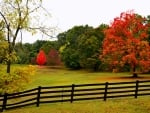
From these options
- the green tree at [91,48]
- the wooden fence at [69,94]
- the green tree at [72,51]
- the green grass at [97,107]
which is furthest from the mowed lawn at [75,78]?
the green tree at [72,51]

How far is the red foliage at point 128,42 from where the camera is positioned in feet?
200

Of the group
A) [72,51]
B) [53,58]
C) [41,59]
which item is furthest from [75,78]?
[41,59]

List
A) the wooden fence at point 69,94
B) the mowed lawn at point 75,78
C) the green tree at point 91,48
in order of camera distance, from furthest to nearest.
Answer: the green tree at point 91,48 < the mowed lawn at point 75,78 < the wooden fence at point 69,94

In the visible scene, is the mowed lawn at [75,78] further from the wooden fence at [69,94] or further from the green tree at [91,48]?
the wooden fence at [69,94]

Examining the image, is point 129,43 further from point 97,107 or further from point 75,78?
point 97,107

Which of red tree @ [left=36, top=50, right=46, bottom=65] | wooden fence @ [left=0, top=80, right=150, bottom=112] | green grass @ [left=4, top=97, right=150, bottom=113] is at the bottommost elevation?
green grass @ [left=4, top=97, right=150, bottom=113]

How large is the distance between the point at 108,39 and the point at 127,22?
4.56m

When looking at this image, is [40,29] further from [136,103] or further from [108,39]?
[108,39]

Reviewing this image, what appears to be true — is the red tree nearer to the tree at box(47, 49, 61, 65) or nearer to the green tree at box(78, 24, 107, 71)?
the tree at box(47, 49, 61, 65)

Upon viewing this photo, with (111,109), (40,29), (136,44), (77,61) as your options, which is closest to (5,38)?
(40,29)

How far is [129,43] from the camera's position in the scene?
61.4 metres

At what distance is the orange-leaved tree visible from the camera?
61.1 meters

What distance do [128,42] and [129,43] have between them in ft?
0.98

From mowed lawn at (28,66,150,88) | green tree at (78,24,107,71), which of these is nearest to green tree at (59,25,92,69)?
green tree at (78,24,107,71)
